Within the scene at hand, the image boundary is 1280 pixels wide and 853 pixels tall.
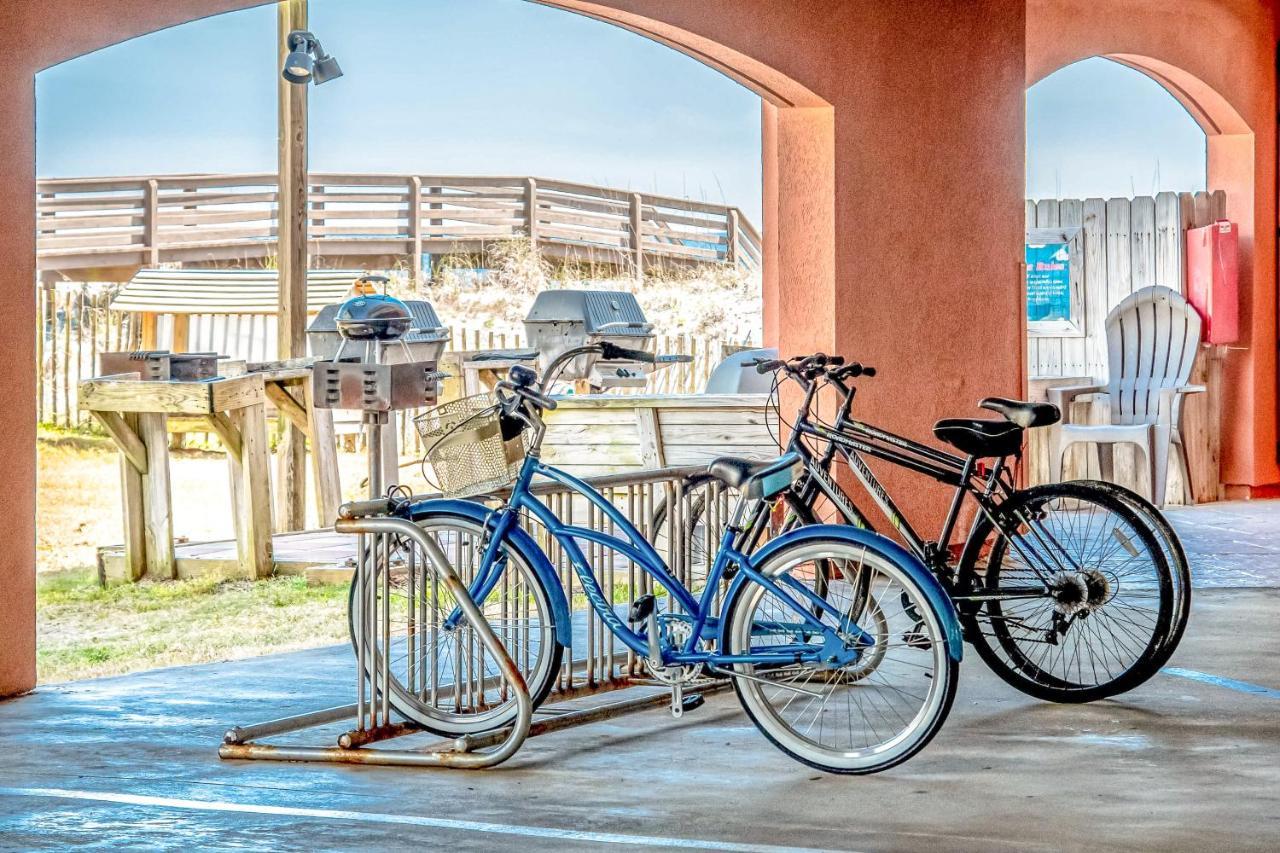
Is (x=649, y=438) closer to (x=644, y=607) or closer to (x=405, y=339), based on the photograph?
(x=405, y=339)

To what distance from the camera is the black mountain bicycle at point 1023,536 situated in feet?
15.6

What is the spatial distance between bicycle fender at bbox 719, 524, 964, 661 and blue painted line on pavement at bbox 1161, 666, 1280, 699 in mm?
1496

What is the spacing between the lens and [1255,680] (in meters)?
5.25

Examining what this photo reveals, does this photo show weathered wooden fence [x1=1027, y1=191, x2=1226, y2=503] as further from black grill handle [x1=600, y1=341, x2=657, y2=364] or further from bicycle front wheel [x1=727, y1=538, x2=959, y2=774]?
black grill handle [x1=600, y1=341, x2=657, y2=364]

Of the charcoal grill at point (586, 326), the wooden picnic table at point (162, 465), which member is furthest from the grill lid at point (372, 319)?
the wooden picnic table at point (162, 465)

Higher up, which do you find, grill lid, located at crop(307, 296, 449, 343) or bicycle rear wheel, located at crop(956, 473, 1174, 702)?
grill lid, located at crop(307, 296, 449, 343)

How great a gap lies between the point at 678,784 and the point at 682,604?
1.89ft

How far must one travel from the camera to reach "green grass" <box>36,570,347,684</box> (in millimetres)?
7426

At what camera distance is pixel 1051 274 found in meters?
10.4

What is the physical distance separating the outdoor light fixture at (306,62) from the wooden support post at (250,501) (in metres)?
2.47

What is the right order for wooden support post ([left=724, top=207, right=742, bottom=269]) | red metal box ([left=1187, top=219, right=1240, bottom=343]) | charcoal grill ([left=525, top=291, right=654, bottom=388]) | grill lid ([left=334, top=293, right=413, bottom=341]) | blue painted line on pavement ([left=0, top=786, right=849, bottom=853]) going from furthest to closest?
wooden support post ([left=724, top=207, right=742, bottom=269]) → red metal box ([left=1187, top=219, right=1240, bottom=343]) → charcoal grill ([left=525, top=291, right=654, bottom=388]) → grill lid ([left=334, top=293, right=413, bottom=341]) → blue painted line on pavement ([left=0, top=786, right=849, bottom=853])

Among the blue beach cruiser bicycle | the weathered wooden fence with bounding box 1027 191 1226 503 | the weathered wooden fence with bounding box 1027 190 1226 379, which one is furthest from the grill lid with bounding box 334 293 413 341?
the weathered wooden fence with bounding box 1027 190 1226 379

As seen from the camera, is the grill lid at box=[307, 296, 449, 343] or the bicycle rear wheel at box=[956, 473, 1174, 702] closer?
the bicycle rear wheel at box=[956, 473, 1174, 702]

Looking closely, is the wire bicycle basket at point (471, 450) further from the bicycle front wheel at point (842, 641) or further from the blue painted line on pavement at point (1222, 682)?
the blue painted line on pavement at point (1222, 682)
